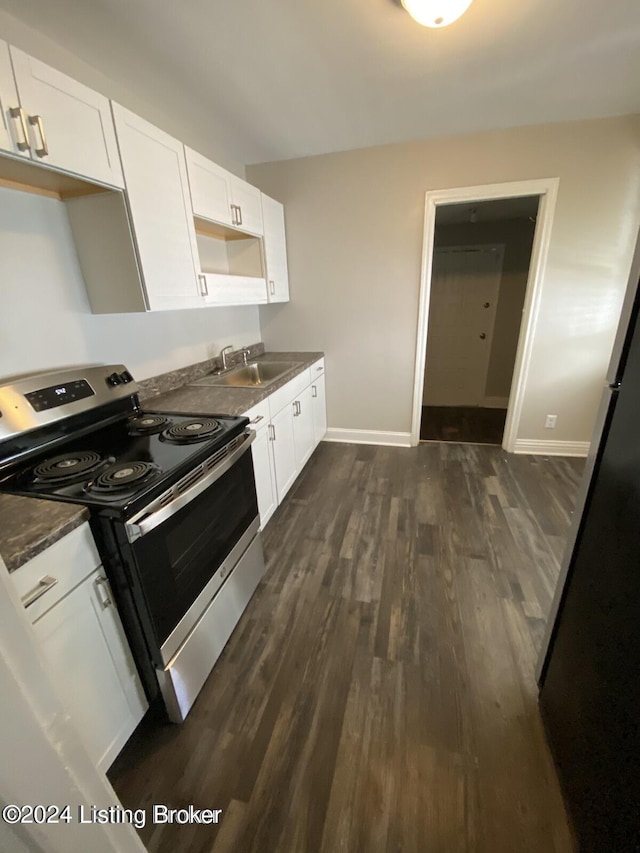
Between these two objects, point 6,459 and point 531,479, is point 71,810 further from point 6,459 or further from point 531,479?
point 531,479

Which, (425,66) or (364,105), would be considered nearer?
(425,66)

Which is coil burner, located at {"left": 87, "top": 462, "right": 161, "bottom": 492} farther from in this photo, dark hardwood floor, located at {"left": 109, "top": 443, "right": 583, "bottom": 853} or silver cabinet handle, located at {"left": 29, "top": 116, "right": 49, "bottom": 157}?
silver cabinet handle, located at {"left": 29, "top": 116, "right": 49, "bottom": 157}

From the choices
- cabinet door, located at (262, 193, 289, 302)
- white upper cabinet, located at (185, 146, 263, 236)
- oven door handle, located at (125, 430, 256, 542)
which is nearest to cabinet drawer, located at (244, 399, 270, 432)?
oven door handle, located at (125, 430, 256, 542)

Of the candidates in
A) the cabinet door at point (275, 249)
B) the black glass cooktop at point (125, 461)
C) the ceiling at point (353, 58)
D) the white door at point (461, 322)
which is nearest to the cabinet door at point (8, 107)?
the ceiling at point (353, 58)

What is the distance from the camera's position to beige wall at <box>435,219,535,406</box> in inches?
161

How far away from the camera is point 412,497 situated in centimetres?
260

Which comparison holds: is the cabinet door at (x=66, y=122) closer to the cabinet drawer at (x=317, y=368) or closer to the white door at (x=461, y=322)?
the cabinet drawer at (x=317, y=368)

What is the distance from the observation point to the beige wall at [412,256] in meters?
2.49

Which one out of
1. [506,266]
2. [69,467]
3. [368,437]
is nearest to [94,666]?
[69,467]

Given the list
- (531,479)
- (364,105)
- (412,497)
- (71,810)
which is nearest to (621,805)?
(71,810)

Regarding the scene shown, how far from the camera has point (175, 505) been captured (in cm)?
113

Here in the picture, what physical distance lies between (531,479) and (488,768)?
2.14m

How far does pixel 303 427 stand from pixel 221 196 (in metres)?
1.64

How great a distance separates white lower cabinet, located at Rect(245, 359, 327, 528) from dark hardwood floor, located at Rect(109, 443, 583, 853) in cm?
30
